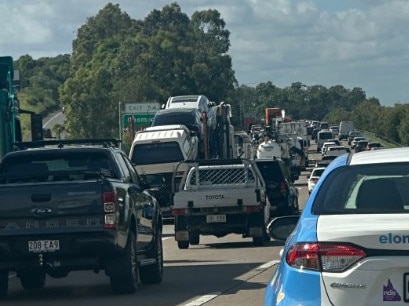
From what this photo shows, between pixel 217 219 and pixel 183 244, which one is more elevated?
pixel 217 219

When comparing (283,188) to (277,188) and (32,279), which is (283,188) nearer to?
(277,188)

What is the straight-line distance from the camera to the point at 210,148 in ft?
136

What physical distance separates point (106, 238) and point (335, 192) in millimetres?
7462

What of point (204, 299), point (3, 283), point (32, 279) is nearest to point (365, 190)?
point (204, 299)

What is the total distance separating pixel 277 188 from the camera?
33031mm

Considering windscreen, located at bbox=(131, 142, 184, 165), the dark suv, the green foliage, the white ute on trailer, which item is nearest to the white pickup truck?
the dark suv

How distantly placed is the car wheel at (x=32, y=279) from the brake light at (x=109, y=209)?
6.86 feet

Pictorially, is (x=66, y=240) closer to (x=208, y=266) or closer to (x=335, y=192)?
(x=208, y=266)

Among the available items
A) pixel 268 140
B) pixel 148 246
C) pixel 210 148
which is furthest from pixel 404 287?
pixel 268 140

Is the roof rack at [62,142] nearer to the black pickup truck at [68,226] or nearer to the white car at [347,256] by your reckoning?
the black pickup truck at [68,226]

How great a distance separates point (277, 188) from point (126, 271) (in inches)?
700

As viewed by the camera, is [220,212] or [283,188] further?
[283,188]

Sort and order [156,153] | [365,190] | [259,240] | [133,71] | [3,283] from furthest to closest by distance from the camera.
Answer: [133,71]
[156,153]
[259,240]
[3,283]
[365,190]

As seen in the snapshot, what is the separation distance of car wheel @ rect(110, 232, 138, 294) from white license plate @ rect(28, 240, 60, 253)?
741 millimetres
